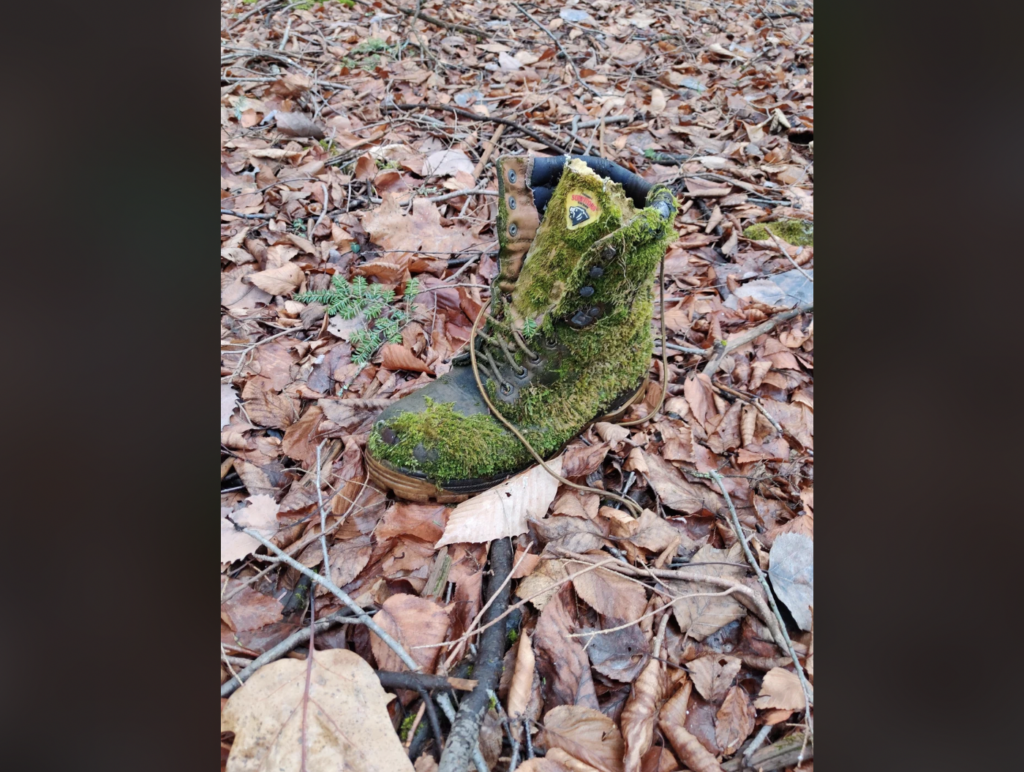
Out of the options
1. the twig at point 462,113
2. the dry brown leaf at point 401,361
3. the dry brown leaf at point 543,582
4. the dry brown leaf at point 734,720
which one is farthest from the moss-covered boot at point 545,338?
the twig at point 462,113

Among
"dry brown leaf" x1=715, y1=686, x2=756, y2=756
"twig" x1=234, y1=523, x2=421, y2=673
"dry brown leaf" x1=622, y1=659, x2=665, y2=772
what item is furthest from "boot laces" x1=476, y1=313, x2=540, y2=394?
"dry brown leaf" x1=715, y1=686, x2=756, y2=756

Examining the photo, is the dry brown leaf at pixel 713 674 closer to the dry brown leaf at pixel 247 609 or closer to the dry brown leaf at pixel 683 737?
the dry brown leaf at pixel 683 737

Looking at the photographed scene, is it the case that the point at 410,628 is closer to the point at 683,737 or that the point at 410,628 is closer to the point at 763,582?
the point at 683,737

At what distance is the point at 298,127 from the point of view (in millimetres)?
3637

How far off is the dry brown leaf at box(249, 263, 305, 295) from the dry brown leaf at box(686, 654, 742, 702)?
2.03 m

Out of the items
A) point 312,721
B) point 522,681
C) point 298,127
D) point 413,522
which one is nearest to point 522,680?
point 522,681

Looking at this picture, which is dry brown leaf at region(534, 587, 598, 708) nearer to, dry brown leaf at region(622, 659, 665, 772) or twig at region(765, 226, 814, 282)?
dry brown leaf at region(622, 659, 665, 772)

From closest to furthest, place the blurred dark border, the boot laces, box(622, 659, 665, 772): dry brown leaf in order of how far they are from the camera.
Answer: the blurred dark border < box(622, 659, 665, 772): dry brown leaf < the boot laces

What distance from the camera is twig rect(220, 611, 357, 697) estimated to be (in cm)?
112

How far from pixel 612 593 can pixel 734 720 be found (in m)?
0.33

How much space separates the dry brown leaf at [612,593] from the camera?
4.53ft

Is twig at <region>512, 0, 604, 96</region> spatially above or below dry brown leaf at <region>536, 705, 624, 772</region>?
above

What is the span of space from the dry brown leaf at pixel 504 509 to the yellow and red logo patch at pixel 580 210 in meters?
0.66
